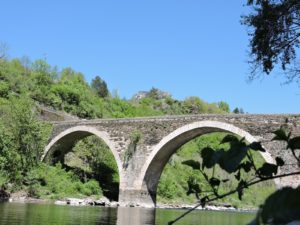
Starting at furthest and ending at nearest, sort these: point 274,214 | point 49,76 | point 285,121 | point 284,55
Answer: point 49,76 → point 285,121 → point 284,55 → point 274,214

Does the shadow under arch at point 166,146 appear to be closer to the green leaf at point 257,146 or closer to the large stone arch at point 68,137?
the large stone arch at point 68,137

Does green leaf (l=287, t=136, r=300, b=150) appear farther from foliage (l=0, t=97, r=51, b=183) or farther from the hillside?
foliage (l=0, t=97, r=51, b=183)

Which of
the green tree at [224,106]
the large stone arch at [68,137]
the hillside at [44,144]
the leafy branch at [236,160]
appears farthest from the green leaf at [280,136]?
the green tree at [224,106]

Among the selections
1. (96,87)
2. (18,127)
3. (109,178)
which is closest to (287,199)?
(18,127)

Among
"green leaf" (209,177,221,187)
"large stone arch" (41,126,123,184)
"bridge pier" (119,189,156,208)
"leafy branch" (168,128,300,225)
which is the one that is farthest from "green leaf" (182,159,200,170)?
"large stone arch" (41,126,123,184)

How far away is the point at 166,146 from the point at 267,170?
64.8 feet

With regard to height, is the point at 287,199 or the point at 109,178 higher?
the point at 109,178

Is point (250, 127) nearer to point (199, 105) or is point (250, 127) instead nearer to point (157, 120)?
point (157, 120)

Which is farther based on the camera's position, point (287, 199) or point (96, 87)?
point (96, 87)

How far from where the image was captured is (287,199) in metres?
1.04

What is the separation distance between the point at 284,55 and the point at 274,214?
4168 millimetres

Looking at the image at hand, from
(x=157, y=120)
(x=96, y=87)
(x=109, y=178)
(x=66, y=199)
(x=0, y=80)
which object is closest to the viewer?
(x=66, y=199)

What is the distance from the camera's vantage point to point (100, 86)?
58.6m

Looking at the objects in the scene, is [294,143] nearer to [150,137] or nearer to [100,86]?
[150,137]
